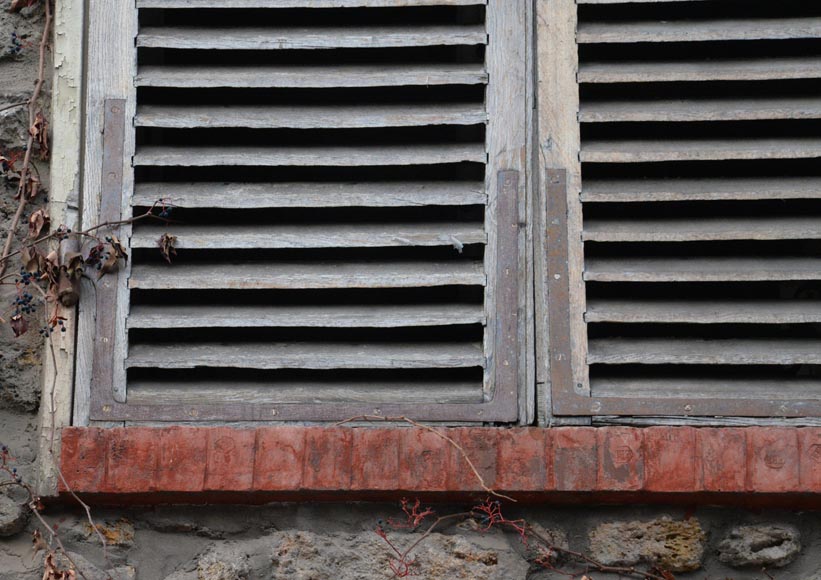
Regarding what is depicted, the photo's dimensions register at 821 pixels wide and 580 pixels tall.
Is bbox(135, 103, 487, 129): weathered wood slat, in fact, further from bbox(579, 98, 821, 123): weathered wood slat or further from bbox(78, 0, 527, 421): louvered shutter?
bbox(579, 98, 821, 123): weathered wood slat

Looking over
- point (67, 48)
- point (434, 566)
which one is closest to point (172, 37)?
point (67, 48)

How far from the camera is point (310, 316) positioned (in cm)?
273

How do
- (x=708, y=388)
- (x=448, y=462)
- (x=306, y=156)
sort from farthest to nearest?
(x=306, y=156)
(x=708, y=388)
(x=448, y=462)

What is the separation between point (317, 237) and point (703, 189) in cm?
93

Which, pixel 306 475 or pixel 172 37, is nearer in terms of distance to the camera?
pixel 306 475

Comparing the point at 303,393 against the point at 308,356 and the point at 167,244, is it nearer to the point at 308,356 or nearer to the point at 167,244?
the point at 308,356

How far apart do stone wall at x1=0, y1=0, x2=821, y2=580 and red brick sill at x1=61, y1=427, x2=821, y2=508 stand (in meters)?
0.08

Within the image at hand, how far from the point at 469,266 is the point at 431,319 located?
16 cm

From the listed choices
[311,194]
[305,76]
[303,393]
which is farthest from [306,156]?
[303,393]

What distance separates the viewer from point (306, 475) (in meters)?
2.57

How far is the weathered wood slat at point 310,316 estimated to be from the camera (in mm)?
2721

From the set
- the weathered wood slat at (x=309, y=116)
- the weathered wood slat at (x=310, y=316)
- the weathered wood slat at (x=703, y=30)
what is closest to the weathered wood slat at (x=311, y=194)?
the weathered wood slat at (x=309, y=116)

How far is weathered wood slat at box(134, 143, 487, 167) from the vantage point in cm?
279

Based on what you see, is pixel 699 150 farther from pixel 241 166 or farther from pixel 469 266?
pixel 241 166
